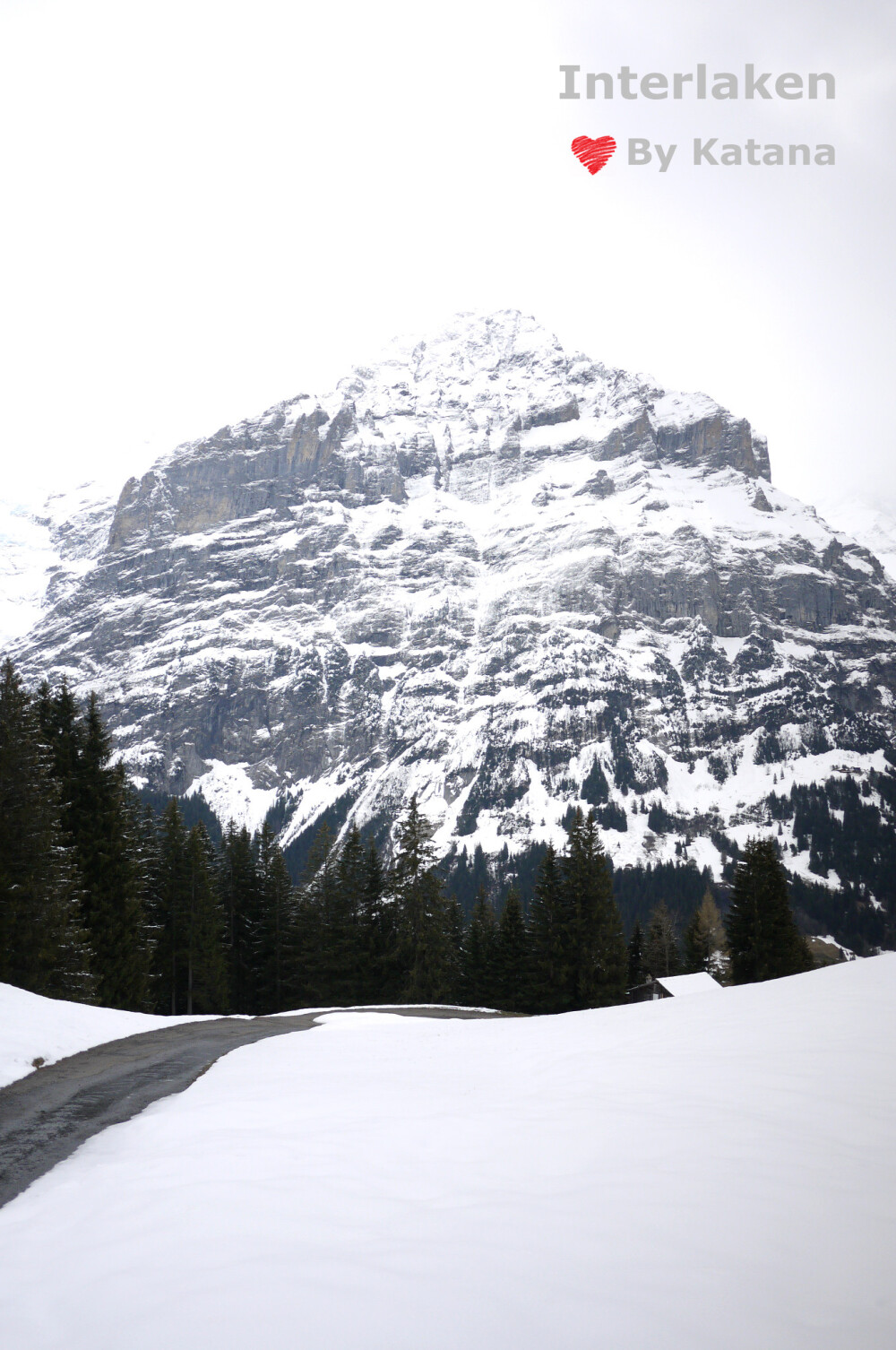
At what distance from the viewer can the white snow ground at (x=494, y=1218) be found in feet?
10.7

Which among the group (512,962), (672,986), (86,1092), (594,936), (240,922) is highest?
(86,1092)

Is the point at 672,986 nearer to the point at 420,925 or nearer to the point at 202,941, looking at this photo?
the point at 420,925

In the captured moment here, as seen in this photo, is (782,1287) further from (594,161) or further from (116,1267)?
(594,161)

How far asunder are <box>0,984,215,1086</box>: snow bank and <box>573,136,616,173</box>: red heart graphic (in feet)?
77.6

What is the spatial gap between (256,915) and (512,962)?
16.0m

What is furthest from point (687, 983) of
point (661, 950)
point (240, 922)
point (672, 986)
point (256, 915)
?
point (240, 922)

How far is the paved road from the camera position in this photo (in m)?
6.64

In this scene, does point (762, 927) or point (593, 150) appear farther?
point (762, 927)

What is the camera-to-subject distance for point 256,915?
45.5 meters

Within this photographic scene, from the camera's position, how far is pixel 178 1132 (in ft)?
22.5

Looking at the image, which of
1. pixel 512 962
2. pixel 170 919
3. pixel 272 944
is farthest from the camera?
pixel 272 944

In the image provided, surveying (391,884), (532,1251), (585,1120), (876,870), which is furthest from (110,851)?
(876,870)

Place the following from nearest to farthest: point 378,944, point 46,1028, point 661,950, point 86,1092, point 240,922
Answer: point 86,1092 → point 46,1028 → point 378,944 → point 240,922 → point 661,950

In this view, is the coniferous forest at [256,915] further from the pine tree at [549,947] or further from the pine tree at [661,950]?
the pine tree at [661,950]
